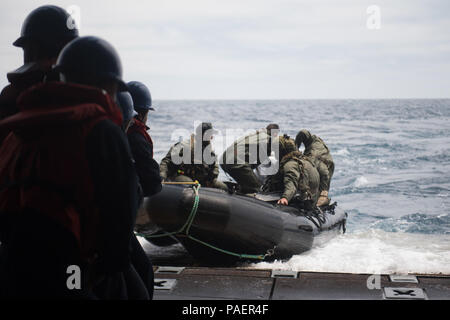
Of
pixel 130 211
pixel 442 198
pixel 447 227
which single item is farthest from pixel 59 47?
pixel 442 198

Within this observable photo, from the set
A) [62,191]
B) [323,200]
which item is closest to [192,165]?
[323,200]

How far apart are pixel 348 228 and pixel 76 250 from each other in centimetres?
885

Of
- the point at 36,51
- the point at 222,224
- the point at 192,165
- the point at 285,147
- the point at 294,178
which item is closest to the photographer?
the point at 36,51

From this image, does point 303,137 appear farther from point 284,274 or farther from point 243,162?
point 284,274

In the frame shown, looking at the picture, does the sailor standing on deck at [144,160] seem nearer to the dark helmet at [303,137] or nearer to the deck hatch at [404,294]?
the deck hatch at [404,294]

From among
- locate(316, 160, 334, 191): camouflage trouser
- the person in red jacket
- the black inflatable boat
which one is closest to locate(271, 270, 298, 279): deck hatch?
the black inflatable boat

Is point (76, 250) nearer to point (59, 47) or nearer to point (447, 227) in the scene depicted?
point (59, 47)

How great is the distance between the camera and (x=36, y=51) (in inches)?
94.3

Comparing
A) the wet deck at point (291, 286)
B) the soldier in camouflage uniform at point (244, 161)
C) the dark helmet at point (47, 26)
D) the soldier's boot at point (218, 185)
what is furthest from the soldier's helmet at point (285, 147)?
the dark helmet at point (47, 26)

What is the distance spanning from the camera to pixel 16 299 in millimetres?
1728

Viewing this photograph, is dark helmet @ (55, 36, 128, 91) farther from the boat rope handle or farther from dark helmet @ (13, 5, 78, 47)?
the boat rope handle

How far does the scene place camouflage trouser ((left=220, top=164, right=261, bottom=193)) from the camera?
247 inches

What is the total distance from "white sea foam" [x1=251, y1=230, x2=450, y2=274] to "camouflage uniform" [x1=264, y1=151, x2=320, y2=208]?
65 centimetres

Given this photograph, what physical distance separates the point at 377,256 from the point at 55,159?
5.49m
